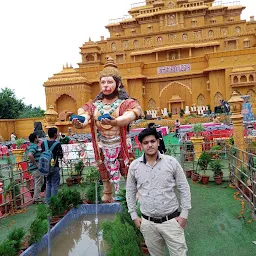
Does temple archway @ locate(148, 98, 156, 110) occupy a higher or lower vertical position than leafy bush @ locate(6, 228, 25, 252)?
higher

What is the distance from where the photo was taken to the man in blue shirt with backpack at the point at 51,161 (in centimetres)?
454

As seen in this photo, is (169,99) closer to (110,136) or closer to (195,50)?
(195,50)

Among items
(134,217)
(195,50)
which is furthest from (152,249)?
(195,50)

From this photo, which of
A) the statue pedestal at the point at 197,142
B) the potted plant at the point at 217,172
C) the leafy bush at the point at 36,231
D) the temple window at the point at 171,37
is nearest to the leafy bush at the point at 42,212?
the leafy bush at the point at 36,231

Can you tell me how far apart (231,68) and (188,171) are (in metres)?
16.8

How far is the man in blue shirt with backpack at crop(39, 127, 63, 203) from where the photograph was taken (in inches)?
179

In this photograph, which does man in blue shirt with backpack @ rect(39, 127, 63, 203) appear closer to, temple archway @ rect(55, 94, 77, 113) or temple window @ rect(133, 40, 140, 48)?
temple archway @ rect(55, 94, 77, 113)

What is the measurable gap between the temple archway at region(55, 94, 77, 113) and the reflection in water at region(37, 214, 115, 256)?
20.2 meters

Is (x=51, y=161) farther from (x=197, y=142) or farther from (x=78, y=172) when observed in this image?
(x=197, y=142)

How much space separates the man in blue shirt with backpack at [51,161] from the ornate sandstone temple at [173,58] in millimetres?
18317

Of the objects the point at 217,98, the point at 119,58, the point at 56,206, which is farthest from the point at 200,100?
the point at 56,206

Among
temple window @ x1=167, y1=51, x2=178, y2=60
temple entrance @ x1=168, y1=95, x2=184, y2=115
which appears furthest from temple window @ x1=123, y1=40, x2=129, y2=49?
temple entrance @ x1=168, y1=95, x2=184, y2=115

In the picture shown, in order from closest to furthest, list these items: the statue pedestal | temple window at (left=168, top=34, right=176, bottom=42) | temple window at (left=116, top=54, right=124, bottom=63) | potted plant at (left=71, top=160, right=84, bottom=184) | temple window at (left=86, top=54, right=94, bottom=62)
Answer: potted plant at (left=71, top=160, right=84, bottom=184)
the statue pedestal
temple window at (left=168, top=34, right=176, bottom=42)
temple window at (left=116, top=54, right=124, bottom=63)
temple window at (left=86, top=54, right=94, bottom=62)

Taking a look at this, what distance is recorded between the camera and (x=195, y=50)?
25.7 m
